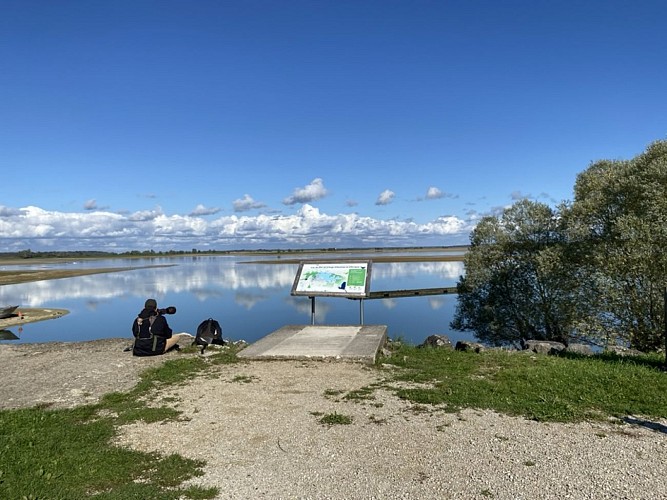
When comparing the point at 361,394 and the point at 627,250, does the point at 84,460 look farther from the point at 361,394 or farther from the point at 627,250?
the point at 627,250

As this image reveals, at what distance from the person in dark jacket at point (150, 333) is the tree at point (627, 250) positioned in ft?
53.5

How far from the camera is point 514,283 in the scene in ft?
88.9

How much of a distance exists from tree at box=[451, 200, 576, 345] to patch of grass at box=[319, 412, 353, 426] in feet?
61.9

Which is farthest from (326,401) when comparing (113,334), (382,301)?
(382,301)

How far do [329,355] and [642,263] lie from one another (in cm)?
1326

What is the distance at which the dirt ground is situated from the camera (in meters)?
8.24

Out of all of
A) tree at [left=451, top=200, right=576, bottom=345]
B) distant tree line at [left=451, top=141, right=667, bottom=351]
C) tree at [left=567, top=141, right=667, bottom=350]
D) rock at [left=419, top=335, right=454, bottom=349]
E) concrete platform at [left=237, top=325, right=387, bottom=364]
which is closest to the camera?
concrete platform at [left=237, top=325, right=387, bottom=364]

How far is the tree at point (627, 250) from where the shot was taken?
17453mm

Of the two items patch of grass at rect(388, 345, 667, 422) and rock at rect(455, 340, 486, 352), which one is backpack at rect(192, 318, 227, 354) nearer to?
patch of grass at rect(388, 345, 667, 422)

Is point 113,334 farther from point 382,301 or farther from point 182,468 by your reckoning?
point 382,301

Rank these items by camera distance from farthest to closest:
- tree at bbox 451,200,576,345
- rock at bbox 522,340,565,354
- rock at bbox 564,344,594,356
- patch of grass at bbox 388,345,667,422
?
tree at bbox 451,200,576,345, rock at bbox 522,340,565,354, rock at bbox 564,344,594,356, patch of grass at bbox 388,345,667,422

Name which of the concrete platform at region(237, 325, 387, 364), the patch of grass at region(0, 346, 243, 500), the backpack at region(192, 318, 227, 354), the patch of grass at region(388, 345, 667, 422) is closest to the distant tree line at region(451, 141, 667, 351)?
the patch of grass at region(388, 345, 667, 422)

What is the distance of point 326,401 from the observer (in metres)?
7.68

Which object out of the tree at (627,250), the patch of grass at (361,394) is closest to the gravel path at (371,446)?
the patch of grass at (361,394)
